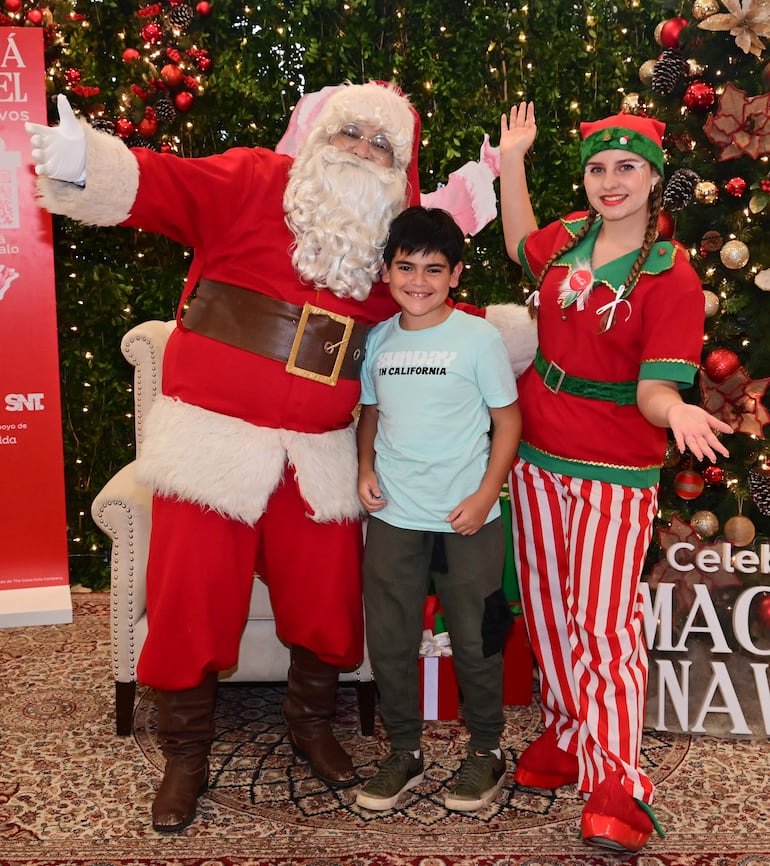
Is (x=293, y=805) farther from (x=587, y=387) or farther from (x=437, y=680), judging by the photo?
(x=587, y=387)

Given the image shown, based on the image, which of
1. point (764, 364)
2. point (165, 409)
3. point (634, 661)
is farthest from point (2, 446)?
point (764, 364)

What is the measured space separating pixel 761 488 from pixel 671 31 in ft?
5.34

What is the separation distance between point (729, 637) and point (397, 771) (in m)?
1.11

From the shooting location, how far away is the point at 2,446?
11.5 ft

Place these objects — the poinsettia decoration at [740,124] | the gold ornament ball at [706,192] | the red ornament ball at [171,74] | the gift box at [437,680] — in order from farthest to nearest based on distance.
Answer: the red ornament ball at [171,74] → the gold ornament ball at [706,192] → the poinsettia decoration at [740,124] → the gift box at [437,680]

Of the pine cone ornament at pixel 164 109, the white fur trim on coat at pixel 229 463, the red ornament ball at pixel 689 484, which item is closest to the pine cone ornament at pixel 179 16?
the pine cone ornament at pixel 164 109

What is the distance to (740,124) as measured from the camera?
→ 2.94 meters

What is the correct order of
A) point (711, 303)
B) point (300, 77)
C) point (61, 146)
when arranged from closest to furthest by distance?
point (61, 146) → point (711, 303) → point (300, 77)

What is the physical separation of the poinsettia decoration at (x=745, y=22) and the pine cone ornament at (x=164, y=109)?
1.98 meters

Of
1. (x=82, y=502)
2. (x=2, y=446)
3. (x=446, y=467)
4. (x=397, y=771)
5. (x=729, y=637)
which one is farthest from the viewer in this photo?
(x=82, y=502)

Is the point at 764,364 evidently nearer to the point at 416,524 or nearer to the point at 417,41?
the point at 416,524

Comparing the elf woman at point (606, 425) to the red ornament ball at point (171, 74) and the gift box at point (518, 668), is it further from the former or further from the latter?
the red ornament ball at point (171, 74)

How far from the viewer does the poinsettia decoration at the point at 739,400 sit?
9.98ft

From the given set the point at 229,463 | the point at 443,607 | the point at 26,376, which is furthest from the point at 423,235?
the point at 26,376
